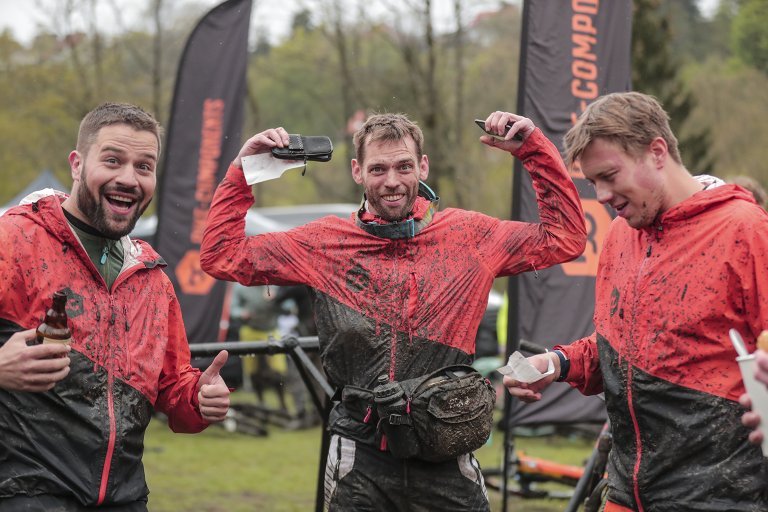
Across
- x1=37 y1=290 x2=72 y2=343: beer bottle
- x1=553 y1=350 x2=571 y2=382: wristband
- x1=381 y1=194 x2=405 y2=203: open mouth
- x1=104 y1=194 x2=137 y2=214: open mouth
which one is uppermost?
x1=381 y1=194 x2=405 y2=203: open mouth

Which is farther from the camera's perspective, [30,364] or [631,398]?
[631,398]

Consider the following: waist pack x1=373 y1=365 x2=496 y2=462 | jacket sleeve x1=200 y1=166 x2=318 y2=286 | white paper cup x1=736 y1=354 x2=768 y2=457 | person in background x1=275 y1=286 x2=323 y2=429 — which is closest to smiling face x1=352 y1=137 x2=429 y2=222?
jacket sleeve x1=200 y1=166 x2=318 y2=286

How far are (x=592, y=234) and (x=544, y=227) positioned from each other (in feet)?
9.28

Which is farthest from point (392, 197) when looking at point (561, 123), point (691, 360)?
point (561, 123)

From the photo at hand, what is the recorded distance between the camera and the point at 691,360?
3.29 metres

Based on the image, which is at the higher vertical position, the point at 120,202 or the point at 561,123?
the point at 561,123

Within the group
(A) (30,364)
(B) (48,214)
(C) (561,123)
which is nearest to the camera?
(A) (30,364)

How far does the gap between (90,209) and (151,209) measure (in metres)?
30.3

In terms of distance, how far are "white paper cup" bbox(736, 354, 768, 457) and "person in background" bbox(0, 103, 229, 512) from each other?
1.95 meters

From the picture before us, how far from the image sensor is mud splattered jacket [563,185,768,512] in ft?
10.5

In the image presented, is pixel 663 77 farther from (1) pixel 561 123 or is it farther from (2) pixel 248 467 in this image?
(1) pixel 561 123

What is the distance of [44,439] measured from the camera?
3359mm

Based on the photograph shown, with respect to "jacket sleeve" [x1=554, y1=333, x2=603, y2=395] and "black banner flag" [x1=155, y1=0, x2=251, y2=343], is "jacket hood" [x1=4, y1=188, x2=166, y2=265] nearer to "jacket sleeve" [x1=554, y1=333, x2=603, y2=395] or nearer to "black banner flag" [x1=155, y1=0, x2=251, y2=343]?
"jacket sleeve" [x1=554, y1=333, x2=603, y2=395]

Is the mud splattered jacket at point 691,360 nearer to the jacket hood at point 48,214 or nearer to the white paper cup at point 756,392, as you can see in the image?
the white paper cup at point 756,392
